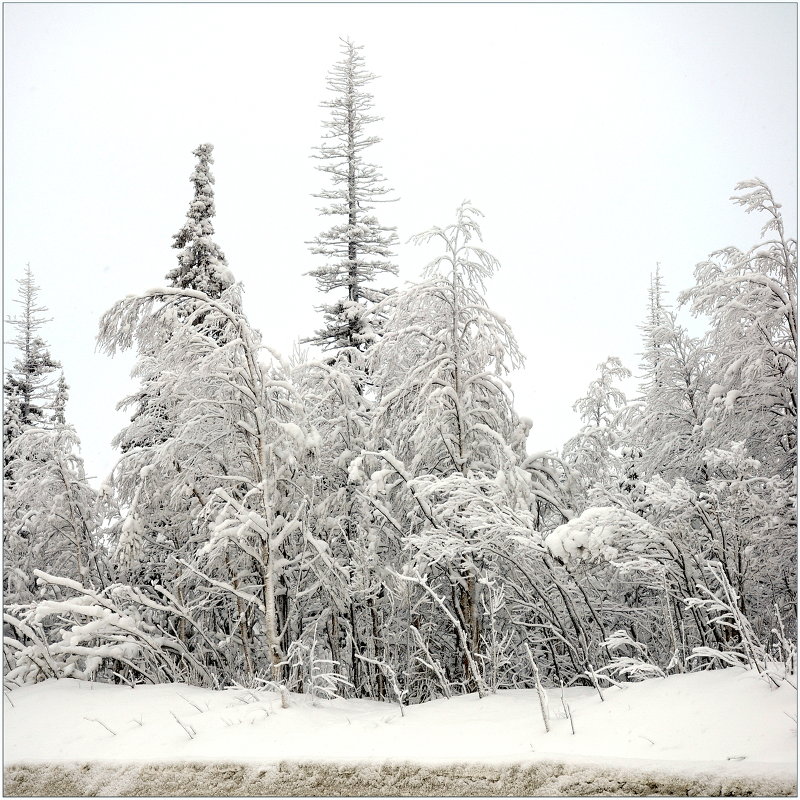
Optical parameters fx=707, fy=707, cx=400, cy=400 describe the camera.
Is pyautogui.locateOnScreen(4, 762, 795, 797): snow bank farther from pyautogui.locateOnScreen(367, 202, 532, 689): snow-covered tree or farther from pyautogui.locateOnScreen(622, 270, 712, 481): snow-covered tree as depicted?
pyautogui.locateOnScreen(622, 270, 712, 481): snow-covered tree

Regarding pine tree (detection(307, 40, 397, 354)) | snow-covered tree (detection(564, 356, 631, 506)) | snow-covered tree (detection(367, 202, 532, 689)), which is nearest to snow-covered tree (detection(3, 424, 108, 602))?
snow-covered tree (detection(367, 202, 532, 689))

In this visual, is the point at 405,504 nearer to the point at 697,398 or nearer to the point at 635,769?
the point at 635,769

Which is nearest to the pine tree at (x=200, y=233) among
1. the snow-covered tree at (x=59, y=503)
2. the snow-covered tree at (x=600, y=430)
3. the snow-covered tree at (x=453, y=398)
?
the snow-covered tree at (x=59, y=503)

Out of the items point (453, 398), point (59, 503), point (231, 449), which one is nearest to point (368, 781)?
point (231, 449)

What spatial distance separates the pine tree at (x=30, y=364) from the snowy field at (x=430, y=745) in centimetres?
1839

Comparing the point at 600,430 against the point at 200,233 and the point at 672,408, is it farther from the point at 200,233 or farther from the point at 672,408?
the point at 200,233

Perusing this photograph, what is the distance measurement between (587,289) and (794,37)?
65440mm

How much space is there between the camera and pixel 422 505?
8.41 meters

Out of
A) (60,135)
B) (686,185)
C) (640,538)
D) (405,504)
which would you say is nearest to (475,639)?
(405,504)

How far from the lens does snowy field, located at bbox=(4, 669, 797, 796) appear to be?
5328mm

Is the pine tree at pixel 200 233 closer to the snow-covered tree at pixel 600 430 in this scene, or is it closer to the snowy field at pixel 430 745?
the snow-covered tree at pixel 600 430

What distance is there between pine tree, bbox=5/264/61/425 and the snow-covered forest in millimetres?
13884

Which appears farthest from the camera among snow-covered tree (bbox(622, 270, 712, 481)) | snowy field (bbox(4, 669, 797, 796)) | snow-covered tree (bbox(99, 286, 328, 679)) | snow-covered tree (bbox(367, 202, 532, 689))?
snow-covered tree (bbox(622, 270, 712, 481))

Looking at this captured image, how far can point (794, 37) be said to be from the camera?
336 inches
